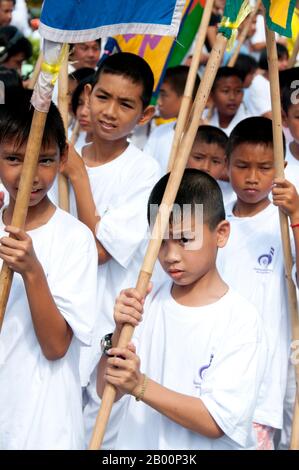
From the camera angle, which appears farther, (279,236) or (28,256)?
(279,236)

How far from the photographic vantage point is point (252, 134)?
491 centimetres

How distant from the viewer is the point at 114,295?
16.3 feet

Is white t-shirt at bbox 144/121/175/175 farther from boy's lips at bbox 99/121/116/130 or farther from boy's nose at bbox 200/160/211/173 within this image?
boy's lips at bbox 99/121/116/130

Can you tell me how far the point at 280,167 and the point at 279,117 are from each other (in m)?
0.21

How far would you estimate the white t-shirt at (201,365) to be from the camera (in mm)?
3629

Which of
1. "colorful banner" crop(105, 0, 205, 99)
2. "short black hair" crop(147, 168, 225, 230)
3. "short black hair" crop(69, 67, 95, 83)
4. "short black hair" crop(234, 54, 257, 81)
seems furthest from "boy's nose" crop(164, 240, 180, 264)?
"short black hair" crop(234, 54, 257, 81)

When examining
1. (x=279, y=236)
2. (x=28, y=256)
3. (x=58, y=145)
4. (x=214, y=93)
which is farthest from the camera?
(x=214, y=93)

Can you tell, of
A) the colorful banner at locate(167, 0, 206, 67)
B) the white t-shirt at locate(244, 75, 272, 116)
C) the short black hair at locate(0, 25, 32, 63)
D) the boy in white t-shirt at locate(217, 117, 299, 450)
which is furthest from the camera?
the white t-shirt at locate(244, 75, 272, 116)

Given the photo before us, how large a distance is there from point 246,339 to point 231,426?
32 cm

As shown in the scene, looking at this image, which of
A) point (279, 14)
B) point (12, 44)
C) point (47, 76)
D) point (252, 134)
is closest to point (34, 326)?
point (47, 76)

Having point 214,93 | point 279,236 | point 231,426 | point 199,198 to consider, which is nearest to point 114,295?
point 279,236

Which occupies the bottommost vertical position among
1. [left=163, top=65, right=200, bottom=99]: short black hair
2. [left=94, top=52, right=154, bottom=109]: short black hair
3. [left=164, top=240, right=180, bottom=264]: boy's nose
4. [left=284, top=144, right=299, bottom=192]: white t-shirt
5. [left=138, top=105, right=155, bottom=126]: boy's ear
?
[left=164, top=240, right=180, bottom=264]: boy's nose

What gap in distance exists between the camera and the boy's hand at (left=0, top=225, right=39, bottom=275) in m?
3.23
